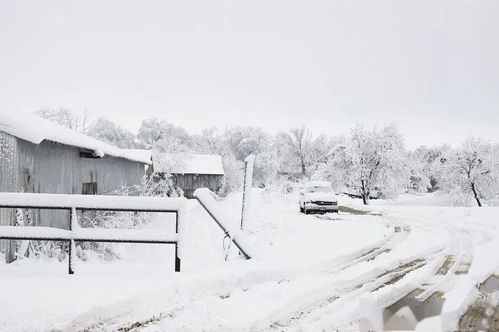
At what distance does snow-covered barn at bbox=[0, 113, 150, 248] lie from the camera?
27.3ft

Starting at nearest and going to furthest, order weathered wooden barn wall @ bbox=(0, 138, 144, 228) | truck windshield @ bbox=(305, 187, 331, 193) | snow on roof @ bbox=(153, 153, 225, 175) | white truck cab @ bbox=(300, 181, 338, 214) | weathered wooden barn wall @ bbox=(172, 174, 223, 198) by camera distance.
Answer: weathered wooden barn wall @ bbox=(0, 138, 144, 228), white truck cab @ bbox=(300, 181, 338, 214), truck windshield @ bbox=(305, 187, 331, 193), snow on roof @ bbox=(153, 153, 225, 175), weathered wooden barn wall @ bbox=(172, 174, 223, 198)

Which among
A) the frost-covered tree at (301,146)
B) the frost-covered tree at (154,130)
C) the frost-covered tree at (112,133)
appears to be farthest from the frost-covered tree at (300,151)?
the frost-covered tree at (112,133)

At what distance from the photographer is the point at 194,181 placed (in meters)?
49.2

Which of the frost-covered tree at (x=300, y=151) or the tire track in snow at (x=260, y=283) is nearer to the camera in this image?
the tire track in snow at (x=260, y=283)

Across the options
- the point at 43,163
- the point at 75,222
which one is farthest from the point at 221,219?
the point at 43,163

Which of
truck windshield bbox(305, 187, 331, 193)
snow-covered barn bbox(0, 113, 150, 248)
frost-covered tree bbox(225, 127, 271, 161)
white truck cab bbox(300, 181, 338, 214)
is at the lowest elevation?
white truck cab bbox(300, 181, 338, 214)

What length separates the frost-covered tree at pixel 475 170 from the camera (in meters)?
45.3

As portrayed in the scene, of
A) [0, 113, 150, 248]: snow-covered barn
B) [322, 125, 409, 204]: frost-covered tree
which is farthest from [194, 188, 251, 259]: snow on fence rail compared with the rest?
[322, 125, 409, 204]: frost-covered tree

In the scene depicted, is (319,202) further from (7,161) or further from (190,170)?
(190,170)

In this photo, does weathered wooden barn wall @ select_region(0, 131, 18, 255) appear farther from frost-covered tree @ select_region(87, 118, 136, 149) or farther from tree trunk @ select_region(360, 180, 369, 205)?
frost-covered tree @ select_region(87, 118, 136, 149)

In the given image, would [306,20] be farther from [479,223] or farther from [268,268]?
[268,268]

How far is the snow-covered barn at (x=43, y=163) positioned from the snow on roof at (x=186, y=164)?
96.2ft

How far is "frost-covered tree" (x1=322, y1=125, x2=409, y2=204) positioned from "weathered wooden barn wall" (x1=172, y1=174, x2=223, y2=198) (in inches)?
628

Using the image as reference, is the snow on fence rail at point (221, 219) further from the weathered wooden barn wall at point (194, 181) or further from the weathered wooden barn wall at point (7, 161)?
the weathered wooden barn wall at point (194, 181)
